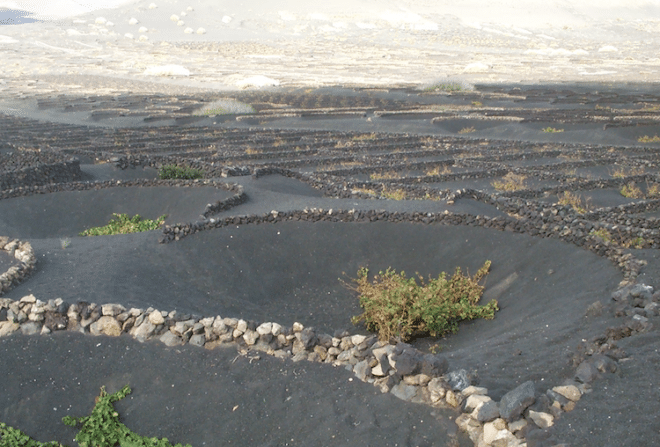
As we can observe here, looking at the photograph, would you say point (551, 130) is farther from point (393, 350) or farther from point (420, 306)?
point (393, 350)

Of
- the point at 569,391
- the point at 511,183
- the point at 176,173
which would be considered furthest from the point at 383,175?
the point at 569,391

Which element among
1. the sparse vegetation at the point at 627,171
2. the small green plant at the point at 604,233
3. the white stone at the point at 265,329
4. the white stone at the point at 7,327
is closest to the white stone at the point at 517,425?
the white stone at the point at 265,329

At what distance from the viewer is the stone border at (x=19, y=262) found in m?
8.65

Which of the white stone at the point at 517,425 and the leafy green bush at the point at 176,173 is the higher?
the white stone at the point at 517,425

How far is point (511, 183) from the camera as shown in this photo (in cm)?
1872

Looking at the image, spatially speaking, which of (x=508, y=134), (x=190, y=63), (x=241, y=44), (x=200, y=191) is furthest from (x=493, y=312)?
(x=241, y=44)

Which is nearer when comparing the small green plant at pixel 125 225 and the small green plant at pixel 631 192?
the small green plant at pixel 125 225

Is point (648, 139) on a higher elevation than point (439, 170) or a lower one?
higher

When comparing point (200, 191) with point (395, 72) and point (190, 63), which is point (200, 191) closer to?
point (395, 72)

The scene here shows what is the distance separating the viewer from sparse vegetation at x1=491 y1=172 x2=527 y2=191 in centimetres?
1845

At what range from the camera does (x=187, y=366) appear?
6578 mm

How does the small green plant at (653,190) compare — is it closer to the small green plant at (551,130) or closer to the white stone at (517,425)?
the small green plant at (551,130)

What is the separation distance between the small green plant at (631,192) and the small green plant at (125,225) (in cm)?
1443

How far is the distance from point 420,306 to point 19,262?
716cm
